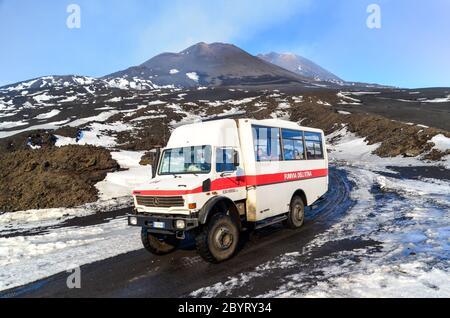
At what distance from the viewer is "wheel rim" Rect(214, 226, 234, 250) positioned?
8.69 metres

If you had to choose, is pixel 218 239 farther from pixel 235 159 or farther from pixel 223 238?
pixel 235 159

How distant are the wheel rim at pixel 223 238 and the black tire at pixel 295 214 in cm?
335

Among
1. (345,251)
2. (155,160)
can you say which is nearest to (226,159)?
(155,160)

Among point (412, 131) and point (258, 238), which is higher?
point (412, 131)

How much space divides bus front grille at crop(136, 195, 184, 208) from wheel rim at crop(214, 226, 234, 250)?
3.63ft

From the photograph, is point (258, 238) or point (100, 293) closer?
point (100, 293)

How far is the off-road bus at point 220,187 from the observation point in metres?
8.52

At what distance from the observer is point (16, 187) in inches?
746

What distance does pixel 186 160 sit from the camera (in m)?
9.63
